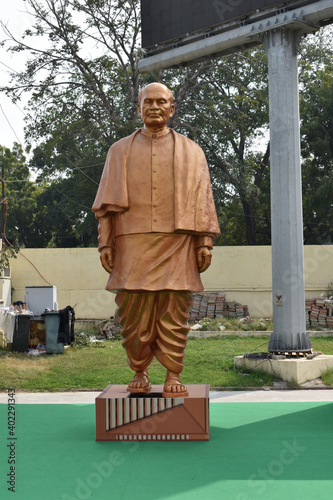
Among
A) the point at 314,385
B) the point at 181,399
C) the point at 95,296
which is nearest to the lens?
the point at 181,399

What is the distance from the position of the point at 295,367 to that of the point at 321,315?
6.34m

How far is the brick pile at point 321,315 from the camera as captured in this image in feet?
43.4

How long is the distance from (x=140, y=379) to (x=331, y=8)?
5719 mm

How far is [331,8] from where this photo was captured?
7.57m

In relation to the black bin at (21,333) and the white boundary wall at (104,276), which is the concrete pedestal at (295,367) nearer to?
the black bin at (21,333)

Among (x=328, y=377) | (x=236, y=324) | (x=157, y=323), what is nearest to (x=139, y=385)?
(x=157, y=323)

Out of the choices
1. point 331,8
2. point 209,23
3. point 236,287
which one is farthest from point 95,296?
point 331,8

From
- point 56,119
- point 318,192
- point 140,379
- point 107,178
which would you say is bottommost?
point 140,379

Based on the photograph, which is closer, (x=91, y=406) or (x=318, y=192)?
(x=91, y=406)

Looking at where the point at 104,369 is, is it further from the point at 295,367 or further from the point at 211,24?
the point at 211,24

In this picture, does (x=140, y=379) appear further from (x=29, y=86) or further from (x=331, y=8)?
(x=29, y=86)

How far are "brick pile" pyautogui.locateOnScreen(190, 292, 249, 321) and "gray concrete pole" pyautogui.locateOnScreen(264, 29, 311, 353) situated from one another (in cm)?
620

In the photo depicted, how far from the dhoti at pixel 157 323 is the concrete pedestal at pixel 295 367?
132 inches

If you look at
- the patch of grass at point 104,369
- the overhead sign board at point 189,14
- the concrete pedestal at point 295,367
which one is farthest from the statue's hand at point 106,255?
the overhead sign board at point 189,14
